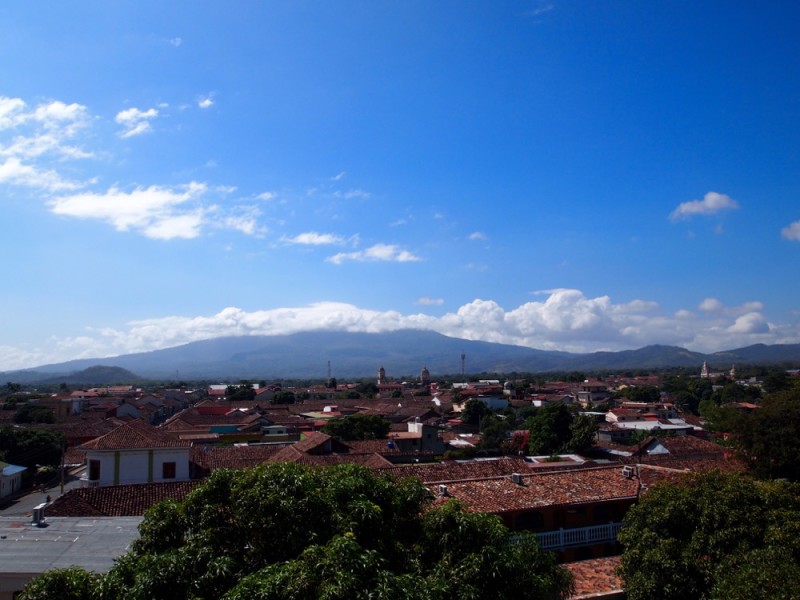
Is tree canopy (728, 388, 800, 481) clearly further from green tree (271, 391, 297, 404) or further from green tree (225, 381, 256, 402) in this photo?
green tree (225, 381, 256, 402)

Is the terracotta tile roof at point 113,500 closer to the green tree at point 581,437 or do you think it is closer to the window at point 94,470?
the window at point 94,470

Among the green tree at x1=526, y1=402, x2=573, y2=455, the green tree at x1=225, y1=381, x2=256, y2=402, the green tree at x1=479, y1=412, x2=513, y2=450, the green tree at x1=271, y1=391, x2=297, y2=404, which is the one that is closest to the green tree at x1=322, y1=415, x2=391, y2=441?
the green tree at x1=479, y1=412, x2=513, y2=450

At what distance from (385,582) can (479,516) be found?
251 centimetres

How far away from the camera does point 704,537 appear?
10.1 meters

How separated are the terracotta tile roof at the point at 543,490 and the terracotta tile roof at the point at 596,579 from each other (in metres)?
2.35

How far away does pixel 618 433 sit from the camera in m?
45.2

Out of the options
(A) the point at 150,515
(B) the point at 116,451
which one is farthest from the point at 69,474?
(A) the point at 150,515

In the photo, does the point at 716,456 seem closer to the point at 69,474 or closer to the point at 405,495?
the point at 405,495

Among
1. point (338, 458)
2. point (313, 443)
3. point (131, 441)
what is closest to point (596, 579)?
point (338, 458)

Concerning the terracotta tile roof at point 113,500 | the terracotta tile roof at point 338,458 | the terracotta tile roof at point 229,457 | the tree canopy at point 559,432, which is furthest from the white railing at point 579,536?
the tree canopy at point 559,432

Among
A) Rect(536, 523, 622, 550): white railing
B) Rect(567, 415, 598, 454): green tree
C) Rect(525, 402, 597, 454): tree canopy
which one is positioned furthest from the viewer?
Rect(525, 402, 597, 454): tree canopy

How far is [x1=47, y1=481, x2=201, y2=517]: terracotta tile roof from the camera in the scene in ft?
52.7

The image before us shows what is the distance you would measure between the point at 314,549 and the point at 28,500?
95.1 feet

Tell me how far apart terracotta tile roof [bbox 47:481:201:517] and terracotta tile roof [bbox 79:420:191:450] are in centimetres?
596
